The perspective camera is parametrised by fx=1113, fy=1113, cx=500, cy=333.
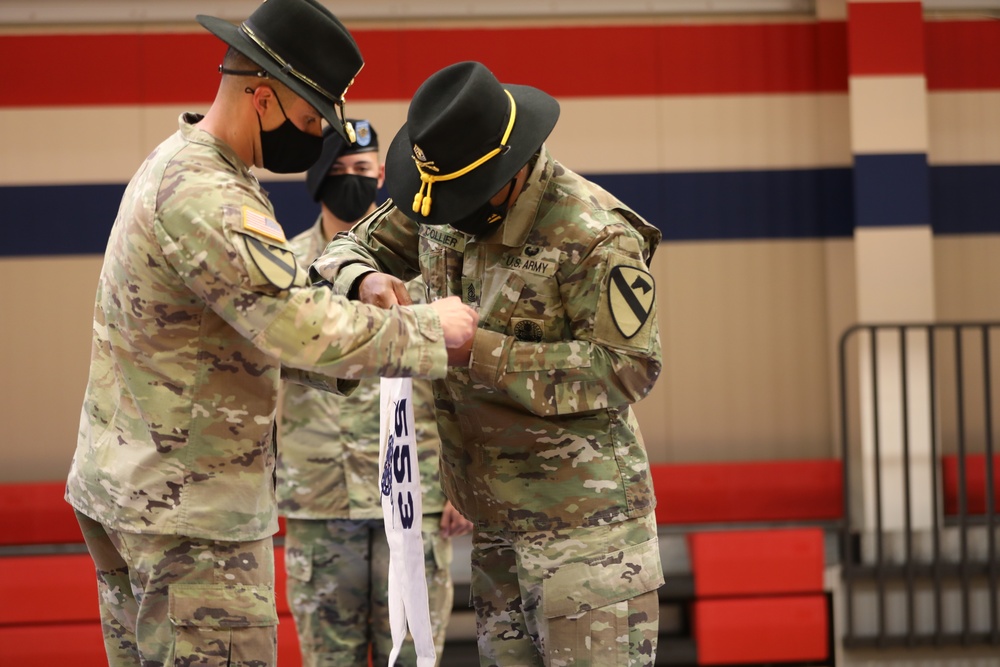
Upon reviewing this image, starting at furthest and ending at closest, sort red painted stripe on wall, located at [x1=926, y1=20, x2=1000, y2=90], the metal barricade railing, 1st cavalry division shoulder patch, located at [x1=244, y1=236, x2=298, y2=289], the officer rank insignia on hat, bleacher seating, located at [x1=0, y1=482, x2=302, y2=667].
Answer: red painted stripe on wall, located at [x1=926, y1=20, x2=1000, y2=90] → the metal barricade railing → bleacher seating, located at [x1=0, y1=482, x2=302, y2=667] → the officer rank insignia on hat → 1st cavalry division shoulder patch, located at [x1=244, y1=236, x2=298, y2=289]

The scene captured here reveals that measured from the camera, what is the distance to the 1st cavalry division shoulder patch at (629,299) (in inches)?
83.4

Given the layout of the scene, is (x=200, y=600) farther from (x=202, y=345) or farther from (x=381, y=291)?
(x=381, y=291)

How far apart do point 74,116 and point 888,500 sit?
4172 millimetres

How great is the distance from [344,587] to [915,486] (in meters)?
2.93

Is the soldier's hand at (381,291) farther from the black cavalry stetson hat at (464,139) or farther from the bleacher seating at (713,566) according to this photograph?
the bleacher seating at (713,566)

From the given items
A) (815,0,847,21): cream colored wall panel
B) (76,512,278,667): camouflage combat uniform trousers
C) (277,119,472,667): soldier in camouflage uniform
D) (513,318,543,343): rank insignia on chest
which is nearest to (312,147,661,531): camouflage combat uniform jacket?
(513,318,543,343): rank insignia on chest

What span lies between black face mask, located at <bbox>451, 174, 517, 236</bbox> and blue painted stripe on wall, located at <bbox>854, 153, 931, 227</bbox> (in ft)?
11.2

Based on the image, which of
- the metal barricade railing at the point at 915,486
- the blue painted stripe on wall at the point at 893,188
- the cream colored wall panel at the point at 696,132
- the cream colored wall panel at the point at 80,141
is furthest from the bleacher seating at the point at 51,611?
the blue painted stripe on wall at the point at 893,188

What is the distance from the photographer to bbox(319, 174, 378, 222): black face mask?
3.49 m

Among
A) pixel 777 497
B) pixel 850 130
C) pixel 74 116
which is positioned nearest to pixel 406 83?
pixel 74 116

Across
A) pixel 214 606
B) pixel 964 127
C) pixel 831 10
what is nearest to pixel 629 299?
pixel 214 606

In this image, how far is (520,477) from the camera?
2.25 metres

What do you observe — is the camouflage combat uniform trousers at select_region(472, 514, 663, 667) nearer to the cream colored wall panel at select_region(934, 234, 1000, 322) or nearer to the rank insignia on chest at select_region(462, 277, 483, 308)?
the rank insignia on chest at select_region(462, 277, 483, 308)

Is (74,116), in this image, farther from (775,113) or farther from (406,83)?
(775,113)
